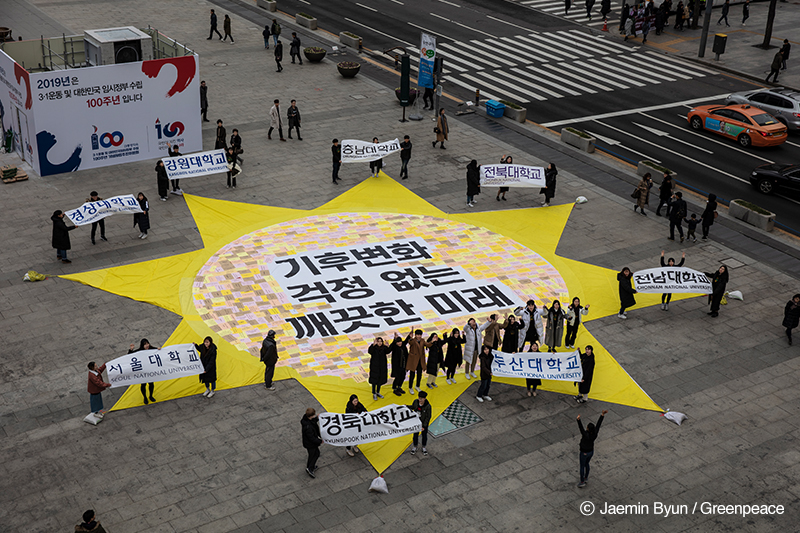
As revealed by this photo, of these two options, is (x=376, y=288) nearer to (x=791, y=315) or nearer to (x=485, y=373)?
(x=485, y=373)

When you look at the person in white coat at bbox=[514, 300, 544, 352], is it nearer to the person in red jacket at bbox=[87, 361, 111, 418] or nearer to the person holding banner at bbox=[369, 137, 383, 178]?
the person in red jacket at bbox=[87, 361, 111, 418]

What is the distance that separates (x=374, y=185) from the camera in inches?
1293

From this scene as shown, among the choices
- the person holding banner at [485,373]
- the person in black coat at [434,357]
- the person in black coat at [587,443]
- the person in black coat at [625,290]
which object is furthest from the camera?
the person in black coat at [625,290]

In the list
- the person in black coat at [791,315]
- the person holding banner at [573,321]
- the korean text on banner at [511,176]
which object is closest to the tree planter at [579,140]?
the korean text on banner at [511,176]

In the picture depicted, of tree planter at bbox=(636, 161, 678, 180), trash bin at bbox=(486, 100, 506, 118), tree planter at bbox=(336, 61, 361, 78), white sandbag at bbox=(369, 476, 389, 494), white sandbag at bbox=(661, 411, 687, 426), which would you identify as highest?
tree planter at bbox=(336, 61, 361, 78)

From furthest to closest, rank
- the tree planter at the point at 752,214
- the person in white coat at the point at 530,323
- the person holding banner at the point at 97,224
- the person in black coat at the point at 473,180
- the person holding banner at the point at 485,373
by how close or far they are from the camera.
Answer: the person in black coat at the point at 473,180 < the tree planter at the point at 752,214 < the person holding banner at the point at 97,224 < the person in white coat at the point at 530,323 < the person holding banner at the point at 485,373

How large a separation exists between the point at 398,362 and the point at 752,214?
17.0 metres

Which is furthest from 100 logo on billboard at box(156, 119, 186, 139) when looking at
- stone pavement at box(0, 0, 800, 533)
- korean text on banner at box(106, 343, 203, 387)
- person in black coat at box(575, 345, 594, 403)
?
person in black coat at box(575, 345, 594, 403)

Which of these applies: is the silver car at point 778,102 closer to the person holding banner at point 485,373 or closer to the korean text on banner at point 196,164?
the korean text on banner at point 196,164

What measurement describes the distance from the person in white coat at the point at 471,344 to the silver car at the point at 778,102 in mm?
26237

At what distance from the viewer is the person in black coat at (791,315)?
23.6 meters

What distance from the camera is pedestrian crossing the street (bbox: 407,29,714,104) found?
149 feet

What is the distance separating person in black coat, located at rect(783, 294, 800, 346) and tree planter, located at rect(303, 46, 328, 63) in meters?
30.5


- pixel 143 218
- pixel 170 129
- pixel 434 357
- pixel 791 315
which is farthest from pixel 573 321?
pixel 170 129
